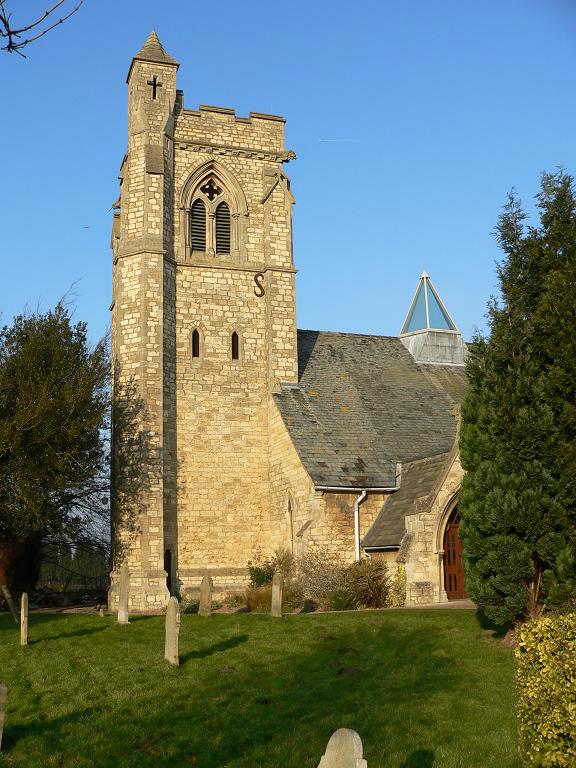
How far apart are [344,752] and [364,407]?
22.8m

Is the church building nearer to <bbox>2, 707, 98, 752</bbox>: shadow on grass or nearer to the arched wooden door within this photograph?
the arched wooden door

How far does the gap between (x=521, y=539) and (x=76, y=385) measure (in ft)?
49.1

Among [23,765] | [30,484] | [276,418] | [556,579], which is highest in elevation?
[276,418]

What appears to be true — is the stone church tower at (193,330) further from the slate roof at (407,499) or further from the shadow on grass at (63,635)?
the shadow on grass at (63,635)

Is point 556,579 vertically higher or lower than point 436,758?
higher

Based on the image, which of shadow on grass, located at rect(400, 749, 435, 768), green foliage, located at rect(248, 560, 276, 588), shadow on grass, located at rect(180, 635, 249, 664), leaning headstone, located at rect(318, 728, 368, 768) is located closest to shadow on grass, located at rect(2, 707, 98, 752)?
shadow on grass, located at rect(180, 635, 249, 664)

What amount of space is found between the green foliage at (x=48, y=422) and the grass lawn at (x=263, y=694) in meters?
5.32

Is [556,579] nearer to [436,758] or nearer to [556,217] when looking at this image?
[436,758]

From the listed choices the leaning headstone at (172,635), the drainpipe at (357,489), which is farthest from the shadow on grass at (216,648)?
the drainpipe at (357,489)

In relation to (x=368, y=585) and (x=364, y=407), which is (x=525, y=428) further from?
(x=364, y=407)

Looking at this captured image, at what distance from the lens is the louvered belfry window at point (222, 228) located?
30.2 meters

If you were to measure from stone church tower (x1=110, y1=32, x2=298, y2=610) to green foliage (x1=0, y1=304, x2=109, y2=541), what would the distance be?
1098 mm

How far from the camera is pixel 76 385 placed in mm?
25859

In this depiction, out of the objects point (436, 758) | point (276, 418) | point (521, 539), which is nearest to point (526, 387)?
point (521, 539)
